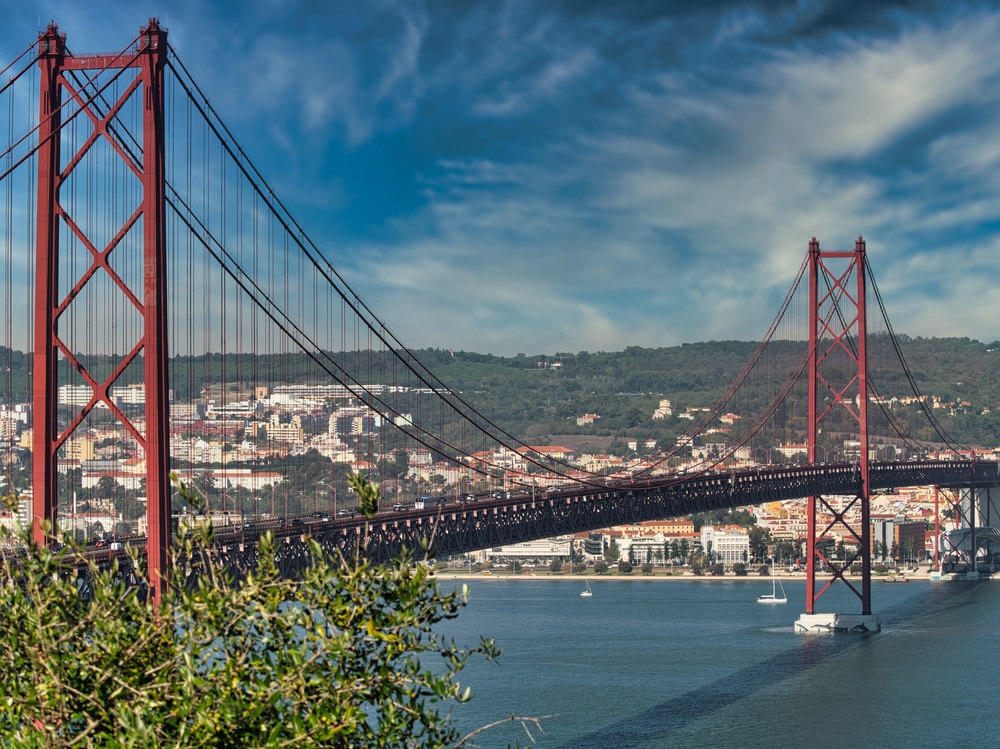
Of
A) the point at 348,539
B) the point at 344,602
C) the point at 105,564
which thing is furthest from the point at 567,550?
the point at 344,602

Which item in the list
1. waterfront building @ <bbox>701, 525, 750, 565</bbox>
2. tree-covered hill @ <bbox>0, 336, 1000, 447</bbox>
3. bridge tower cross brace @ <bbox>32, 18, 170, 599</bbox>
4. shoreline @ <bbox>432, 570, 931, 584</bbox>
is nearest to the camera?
bridge tower cross brace @ <bbox>32, 18, 170, 599</bbox>

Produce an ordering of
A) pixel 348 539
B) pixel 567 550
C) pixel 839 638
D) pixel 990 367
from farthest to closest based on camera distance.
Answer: pixel 990 367 < pixel 567 550 < pixel 839 638 < pixel 348 539

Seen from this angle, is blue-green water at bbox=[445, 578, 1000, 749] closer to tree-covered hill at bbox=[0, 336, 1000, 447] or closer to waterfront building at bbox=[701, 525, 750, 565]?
waterfront building at bbox=[701, 525, 750, 565]

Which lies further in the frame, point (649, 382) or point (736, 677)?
point (649, 382)

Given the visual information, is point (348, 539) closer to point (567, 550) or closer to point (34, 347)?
point (34, 347)

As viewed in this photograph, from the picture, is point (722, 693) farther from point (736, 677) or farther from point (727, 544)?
point (727, 544)

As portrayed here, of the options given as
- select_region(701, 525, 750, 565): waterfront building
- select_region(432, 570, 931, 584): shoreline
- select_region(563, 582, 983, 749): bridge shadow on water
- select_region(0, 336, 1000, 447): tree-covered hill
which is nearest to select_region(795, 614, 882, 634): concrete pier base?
select_region(563, 582, 983, 749): bridge shadow on water

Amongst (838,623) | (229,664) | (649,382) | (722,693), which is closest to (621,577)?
(838,623)
